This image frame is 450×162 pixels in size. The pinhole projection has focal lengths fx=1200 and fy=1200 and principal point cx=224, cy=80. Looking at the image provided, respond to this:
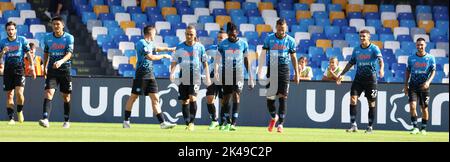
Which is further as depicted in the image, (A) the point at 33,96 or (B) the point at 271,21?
(B) the point at 271,21

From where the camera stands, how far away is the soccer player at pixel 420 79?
22.7 meters

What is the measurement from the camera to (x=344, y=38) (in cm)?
Answer: 3186

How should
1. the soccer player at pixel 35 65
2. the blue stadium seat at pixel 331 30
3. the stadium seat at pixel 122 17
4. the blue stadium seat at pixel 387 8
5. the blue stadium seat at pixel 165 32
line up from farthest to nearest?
the blue stadium seat at pixel 387 8, the blue stadium seat at pixel 331 30, the stadium seat at pixel 122 17, the blue stadium seat at pixel 165 32, the soccer player at pixel 35 65

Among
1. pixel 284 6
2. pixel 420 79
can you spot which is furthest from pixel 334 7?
pixel 420 79

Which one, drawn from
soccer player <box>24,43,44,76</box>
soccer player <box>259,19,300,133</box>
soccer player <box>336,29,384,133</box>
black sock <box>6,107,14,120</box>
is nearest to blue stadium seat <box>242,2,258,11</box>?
soccer player <box>24,43,44,76</box>

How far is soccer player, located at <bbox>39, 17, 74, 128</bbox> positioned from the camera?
19.8 meters

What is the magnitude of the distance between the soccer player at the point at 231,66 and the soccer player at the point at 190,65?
0.38 m

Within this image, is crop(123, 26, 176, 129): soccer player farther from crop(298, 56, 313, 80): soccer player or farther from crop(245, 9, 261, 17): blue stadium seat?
crop(245, 9, 261, 17): blue stadium seat

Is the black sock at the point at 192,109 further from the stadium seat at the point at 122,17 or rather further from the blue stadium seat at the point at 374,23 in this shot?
the blue stadium seat at the point at 374,23

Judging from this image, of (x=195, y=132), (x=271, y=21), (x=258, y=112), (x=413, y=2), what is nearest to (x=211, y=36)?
(x=271, y=21)

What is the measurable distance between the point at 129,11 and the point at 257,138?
44.6ft

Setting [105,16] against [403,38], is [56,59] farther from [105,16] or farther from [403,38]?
[403,38]

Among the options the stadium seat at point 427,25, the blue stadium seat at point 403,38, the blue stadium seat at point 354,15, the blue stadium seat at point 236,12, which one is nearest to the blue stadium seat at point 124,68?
the blue stadium seat at point 236,12

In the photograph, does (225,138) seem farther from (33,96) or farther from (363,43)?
(33,96)
